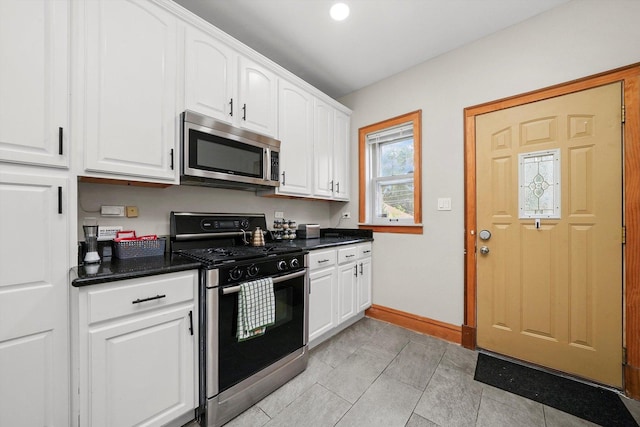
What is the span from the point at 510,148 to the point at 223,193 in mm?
2495

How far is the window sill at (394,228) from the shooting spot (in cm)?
258

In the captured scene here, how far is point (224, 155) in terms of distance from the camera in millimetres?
1854

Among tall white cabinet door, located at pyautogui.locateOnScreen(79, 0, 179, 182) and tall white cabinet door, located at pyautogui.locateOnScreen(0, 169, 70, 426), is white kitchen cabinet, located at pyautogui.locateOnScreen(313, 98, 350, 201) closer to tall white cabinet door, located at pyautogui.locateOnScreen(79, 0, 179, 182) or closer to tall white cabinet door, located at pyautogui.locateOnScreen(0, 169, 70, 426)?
tall white cabinet door, located at pyautogui.locateOnScreen(79, 0, 179, 182)

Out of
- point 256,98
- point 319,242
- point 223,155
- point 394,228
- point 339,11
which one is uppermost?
point 339,11

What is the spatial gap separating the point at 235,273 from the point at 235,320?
28 centimetres

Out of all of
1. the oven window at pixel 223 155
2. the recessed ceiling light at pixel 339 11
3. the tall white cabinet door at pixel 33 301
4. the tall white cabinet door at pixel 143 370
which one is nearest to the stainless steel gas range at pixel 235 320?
the tall white cabinet door at pixel 143 370

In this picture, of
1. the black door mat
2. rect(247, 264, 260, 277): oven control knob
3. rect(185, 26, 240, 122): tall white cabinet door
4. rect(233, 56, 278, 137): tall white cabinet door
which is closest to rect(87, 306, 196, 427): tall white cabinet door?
rect(247, 264, 260, 277): oven control knob

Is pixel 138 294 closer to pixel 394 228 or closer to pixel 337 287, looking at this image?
pixel 337 287

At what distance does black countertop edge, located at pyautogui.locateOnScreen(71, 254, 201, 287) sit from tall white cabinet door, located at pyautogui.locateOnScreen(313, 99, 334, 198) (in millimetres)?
1607

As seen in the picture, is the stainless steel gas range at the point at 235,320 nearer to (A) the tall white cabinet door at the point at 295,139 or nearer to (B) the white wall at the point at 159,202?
(B) the white wall at the point at 159,202

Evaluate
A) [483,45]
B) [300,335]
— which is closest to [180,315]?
[300,335]

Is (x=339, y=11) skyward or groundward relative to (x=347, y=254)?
skyward

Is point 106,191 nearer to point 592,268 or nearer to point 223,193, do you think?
point 223,193

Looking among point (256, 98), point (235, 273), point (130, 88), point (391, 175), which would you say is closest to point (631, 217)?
point (391, 175)
